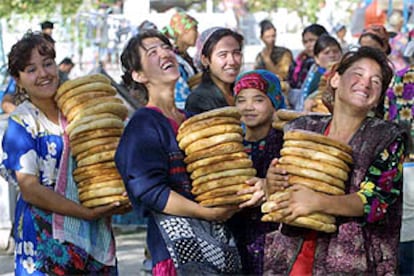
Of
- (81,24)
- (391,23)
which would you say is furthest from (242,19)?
(391,23)

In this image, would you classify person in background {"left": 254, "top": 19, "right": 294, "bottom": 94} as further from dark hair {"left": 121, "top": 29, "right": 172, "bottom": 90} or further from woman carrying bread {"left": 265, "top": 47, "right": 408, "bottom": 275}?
woman carrying bread {"left": 265, "top": 47, "right": 408, "bottom": 275}

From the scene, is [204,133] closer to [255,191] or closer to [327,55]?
[255,191]

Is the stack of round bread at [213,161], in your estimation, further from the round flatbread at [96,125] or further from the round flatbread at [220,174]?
the round flatbread at [96,125]

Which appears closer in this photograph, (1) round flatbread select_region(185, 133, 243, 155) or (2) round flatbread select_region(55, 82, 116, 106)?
(1) round flatbread select_region(185, 133, 243, 155)

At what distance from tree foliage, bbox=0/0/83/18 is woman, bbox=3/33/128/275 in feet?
61.7

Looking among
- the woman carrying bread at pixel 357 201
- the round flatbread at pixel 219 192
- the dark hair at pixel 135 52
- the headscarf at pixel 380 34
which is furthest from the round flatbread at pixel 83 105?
the headscarf at pixel 380 34

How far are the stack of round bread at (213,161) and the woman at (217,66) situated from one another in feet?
3.43

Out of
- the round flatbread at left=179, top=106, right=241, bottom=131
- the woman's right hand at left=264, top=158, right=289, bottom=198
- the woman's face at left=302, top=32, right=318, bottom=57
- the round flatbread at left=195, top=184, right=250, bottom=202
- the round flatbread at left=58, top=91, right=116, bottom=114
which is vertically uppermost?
the woman's face at left=302, top=32, right=318, bottom=57

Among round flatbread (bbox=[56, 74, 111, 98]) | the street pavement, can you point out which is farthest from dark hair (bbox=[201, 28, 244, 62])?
the street pavement

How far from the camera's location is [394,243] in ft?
10.2

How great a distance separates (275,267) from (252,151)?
65cm

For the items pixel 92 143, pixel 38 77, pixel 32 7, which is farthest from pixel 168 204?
pixel 32 7

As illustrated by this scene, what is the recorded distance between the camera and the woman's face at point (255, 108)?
12.6ft

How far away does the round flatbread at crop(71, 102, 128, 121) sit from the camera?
376 centimetres
